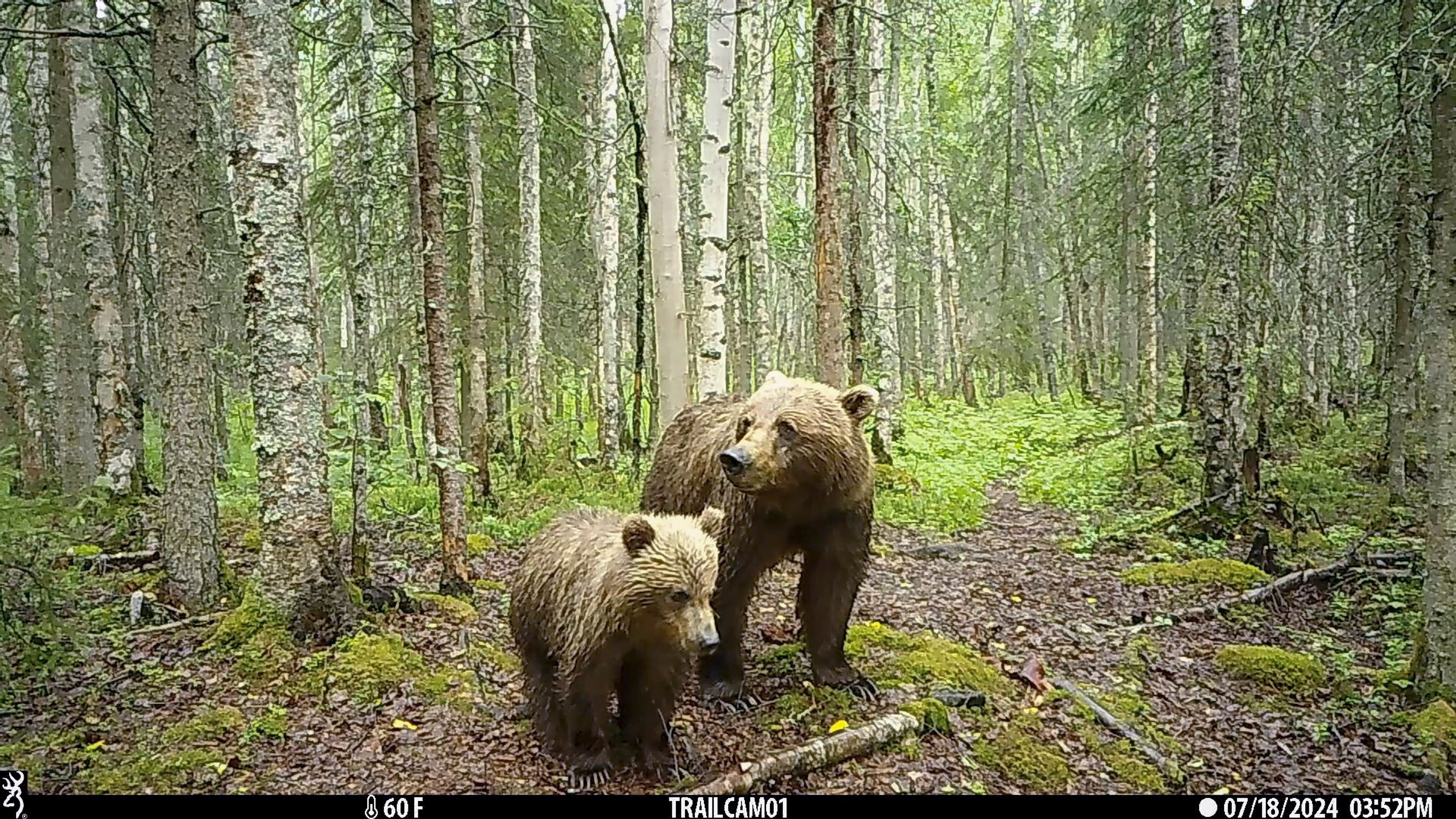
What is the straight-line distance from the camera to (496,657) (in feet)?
20.3

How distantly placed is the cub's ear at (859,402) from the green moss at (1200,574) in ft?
15.8

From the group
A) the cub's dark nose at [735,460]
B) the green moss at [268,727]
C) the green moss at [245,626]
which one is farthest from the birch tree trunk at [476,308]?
the cub's dark nose at [735,460]

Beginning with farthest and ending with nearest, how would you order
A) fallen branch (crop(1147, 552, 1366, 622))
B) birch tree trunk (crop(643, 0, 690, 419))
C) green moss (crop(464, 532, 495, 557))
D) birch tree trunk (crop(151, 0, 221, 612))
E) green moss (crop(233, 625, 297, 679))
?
1. green moss (crop(464, 532, 495, 557))
2. birch tree trunk (crop(643, 0, 690, 419))
3. fallen branch (crop(1147, 552, 1366, 622))
4. birch tree trunk (crop(151, 0, 221, 612))
5. green moss (crop(233, 625, 297, 679))

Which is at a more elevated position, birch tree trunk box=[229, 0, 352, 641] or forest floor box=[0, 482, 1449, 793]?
birch tree trunk box=[229, 0, 352, 641]

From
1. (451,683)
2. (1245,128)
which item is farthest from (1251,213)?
(451,683)

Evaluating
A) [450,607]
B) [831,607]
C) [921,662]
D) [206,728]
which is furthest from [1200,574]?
[206,728]

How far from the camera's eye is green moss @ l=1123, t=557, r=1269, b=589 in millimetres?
8422

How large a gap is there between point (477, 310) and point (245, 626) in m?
7.48

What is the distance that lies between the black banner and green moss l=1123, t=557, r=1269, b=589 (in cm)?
375

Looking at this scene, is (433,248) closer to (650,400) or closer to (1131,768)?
(650,400)

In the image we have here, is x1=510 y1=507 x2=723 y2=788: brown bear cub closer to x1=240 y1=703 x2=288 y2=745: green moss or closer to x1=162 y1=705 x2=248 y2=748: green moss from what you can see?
x1=240 y1=703 x2=288 y2=745: green moss

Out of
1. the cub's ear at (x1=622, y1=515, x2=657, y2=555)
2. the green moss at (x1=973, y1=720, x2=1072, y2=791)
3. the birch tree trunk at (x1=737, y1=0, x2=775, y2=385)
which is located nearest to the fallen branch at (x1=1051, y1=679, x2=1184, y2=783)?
the green moss at (x1=973, y1=720, x2=1072, y2=791)

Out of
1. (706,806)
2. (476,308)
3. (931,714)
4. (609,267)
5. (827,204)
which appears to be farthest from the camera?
(609,267)

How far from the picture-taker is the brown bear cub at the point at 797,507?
5.14 metres
